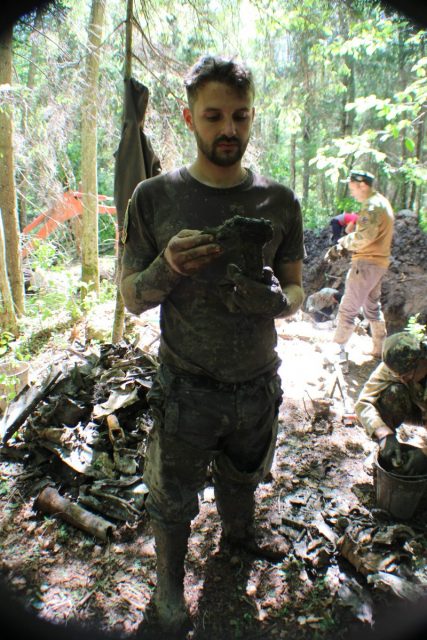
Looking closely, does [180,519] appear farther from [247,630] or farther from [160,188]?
[160,188]

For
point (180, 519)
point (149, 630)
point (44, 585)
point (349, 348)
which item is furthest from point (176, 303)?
point (349, 348)

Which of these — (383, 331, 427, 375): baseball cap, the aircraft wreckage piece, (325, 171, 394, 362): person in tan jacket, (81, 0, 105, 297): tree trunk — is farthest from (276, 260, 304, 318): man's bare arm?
(81, 0, 105, 297): tree trunk

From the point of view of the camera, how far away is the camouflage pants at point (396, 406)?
3.06 meters

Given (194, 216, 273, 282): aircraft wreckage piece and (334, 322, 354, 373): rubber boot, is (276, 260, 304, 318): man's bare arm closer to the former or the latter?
(194, 216, 273, 282): aircraft wreckage piece

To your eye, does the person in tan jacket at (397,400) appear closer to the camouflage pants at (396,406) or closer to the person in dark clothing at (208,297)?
the camouflage pants at (396,406)

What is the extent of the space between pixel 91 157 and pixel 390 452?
677cm

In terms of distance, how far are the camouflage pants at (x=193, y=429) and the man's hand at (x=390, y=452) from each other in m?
1.34

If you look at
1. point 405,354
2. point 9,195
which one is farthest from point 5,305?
point 405,354

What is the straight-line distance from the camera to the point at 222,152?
5.18 ft

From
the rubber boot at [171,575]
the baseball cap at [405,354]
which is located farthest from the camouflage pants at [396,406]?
the rubber boot at [171,575]

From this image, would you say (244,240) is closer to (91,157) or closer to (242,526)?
(242,526)

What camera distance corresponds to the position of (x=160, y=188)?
65.5 inches

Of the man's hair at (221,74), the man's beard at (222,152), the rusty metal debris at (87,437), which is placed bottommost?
the rusty metal debris at (87,437)

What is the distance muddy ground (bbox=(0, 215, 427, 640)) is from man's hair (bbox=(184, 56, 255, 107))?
7.12ft
